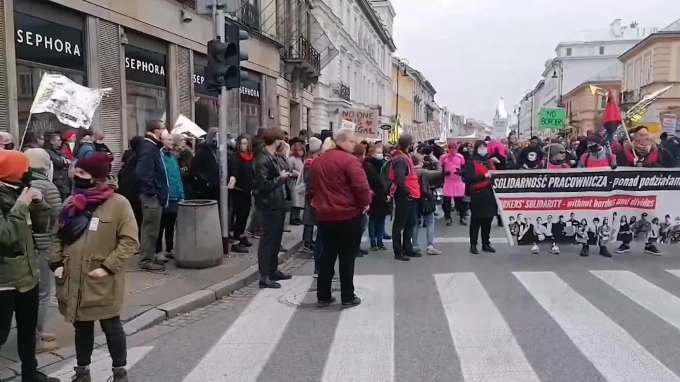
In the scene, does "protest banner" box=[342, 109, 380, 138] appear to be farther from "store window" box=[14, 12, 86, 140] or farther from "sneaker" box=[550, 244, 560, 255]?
"sneaker" box=[550, 244, 560, 255]

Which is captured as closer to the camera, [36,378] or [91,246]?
[91,246]

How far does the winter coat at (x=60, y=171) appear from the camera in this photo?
27.6 ft

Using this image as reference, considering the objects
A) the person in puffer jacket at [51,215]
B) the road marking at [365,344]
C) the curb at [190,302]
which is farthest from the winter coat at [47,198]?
the road marking at [365,344]

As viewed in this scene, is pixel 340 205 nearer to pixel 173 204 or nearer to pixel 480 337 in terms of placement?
pixel 480 337

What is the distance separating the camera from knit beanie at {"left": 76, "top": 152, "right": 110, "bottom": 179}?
4414 millimetres

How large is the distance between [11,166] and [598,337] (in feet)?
16.4

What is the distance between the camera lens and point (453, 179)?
560 inches

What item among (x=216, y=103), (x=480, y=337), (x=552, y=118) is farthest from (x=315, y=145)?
(x=552, y=118)

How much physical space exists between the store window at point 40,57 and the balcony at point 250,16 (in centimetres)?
860

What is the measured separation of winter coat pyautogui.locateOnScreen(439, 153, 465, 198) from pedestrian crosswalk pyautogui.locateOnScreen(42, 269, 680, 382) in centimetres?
602

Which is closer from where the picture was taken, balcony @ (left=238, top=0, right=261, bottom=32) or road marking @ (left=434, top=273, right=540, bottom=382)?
road marking @ (left=434, top=273, right=540, bottom=382)

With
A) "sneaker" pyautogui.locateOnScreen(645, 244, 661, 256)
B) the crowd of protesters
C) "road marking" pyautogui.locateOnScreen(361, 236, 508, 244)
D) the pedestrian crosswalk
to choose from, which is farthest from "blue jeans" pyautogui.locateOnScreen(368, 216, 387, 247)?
"sneaker" pyautogui.locateOnScreen(645, 244, 661, 256)

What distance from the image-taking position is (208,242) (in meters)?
8.77

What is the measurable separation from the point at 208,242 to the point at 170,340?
292 cm
